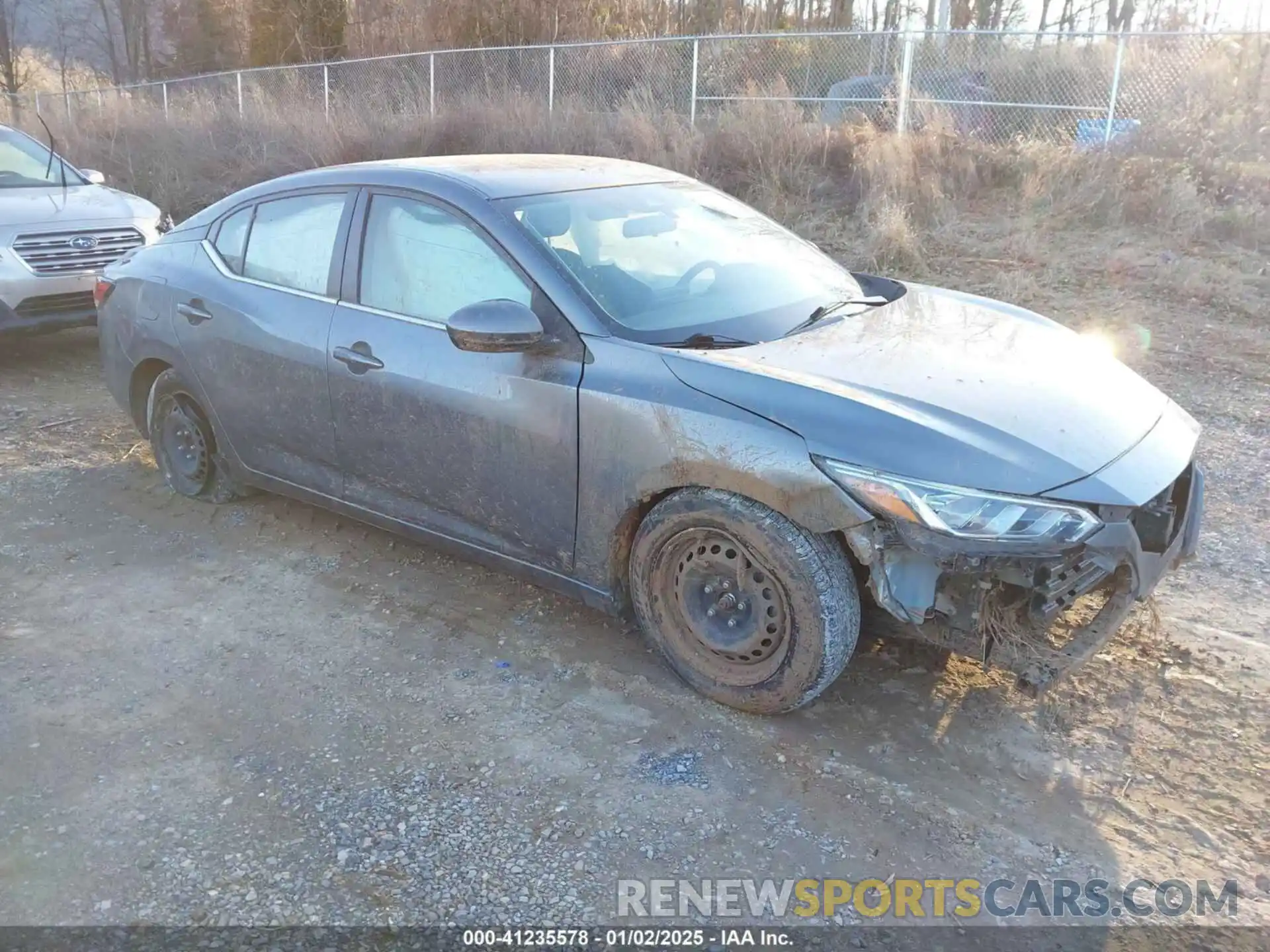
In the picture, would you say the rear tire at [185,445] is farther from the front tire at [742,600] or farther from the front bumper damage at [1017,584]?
the front bumper damage at [1017,584]

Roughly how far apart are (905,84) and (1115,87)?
2.22 metres

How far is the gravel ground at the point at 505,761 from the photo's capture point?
2717mm

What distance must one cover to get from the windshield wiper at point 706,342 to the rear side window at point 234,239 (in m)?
2.24

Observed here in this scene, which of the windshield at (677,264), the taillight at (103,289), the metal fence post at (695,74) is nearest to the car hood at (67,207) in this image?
the taillight at (103,289)

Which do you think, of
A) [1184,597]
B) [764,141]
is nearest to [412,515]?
[1184,597]

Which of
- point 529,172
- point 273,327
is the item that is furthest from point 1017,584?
point 273,327

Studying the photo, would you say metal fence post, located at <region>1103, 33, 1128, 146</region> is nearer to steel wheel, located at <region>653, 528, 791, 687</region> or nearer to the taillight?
steel wheel, located at <region>653, 528, 791, 687</region>

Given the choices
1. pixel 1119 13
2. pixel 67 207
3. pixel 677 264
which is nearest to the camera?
pixel 677 264

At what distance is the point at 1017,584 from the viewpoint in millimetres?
2930

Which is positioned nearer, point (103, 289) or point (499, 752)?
point (499, 752)

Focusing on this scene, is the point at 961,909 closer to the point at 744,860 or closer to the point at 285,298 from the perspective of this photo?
the point at 744,860

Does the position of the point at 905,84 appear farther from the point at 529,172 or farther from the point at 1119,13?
the point at 1119,13

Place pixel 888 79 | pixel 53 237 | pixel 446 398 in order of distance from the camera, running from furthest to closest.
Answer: pixel 888 79 < pixel 53 237 < pixel 446 398

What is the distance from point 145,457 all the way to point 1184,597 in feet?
17.6
